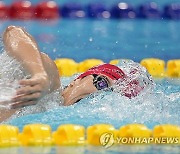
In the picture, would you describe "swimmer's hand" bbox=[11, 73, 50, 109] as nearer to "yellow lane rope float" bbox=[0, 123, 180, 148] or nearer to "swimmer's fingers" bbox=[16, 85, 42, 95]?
"swimmer's fingers" bbox=[16, 85, 42, 95]

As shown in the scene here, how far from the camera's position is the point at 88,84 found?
10.7ft

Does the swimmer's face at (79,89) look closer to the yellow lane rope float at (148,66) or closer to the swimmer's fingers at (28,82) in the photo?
the swimmer's fingers at (28,82)

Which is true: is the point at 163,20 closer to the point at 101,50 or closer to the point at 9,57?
the point at 101,50

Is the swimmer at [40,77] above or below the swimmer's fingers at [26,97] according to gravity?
above

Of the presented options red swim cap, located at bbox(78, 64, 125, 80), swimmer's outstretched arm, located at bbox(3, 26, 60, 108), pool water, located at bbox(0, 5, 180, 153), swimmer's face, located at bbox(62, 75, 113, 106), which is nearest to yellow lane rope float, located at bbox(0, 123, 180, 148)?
pool water, located at bbox(0, 5, 180, 153)

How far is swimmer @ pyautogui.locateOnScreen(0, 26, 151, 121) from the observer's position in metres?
2.45

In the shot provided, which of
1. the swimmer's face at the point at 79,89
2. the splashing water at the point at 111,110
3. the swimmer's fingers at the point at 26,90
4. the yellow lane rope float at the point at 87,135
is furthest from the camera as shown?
the swimmer's face at the point at 79,89

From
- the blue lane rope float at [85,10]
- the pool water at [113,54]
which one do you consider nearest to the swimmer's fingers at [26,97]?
the pool water at [113,54]

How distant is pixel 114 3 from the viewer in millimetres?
7426

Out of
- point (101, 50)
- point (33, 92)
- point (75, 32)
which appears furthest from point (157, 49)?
point (33, 92)

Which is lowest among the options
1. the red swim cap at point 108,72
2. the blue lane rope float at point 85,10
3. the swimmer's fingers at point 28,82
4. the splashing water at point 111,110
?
the swimmer's fingers at point 28,82

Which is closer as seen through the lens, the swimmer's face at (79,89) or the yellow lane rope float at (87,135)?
the yellow lane rope float at (87,135)

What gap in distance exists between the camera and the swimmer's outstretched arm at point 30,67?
2432 millimetres

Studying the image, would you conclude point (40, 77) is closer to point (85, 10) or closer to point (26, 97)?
point (26, 97)
